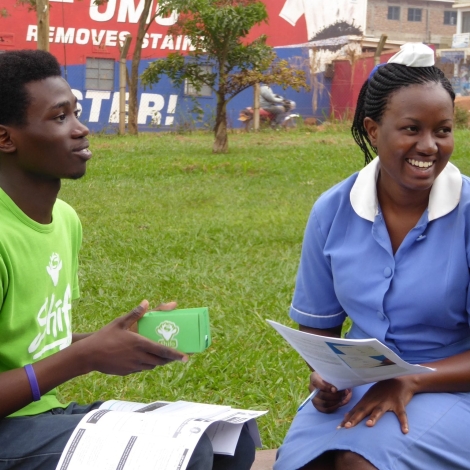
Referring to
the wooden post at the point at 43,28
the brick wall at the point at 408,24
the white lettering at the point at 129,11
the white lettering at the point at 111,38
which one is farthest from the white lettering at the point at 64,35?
the brick wall at the point at 408,24

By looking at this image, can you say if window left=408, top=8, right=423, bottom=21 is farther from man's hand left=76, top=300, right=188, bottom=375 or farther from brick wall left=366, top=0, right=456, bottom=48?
man's hand left=76, top=300, right=188, bottom=375

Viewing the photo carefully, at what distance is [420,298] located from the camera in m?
2.12

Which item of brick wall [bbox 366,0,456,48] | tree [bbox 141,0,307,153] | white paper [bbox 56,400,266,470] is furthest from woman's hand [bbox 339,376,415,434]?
brick wall [bbox 366,0,456,48]

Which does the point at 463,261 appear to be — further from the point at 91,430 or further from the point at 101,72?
the point at 101,72

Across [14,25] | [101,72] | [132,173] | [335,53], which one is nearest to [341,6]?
[335,53]

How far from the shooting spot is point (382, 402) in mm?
2033

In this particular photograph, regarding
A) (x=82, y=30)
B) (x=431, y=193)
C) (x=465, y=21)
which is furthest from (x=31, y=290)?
(x=465, y=21)

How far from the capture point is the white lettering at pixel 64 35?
19.8m

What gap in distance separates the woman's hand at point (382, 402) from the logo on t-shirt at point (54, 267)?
85 cm

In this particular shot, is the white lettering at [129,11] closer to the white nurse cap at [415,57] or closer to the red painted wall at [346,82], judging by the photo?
the red painted wall at [346,82]

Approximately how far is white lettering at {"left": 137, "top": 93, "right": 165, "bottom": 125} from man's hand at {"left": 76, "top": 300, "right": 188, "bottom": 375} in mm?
18490

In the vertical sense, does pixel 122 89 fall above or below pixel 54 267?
above

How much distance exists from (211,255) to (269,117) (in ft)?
50.3

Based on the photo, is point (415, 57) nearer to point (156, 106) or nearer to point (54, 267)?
point (54, 267)
